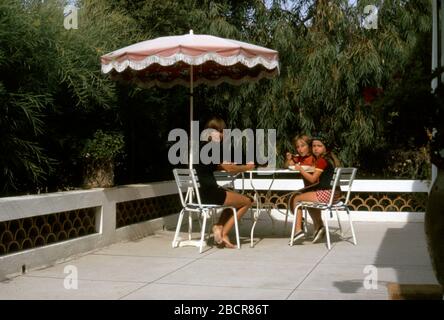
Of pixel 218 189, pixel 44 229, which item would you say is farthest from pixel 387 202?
pixel 44 229

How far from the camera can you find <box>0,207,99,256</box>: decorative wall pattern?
6.03 metres

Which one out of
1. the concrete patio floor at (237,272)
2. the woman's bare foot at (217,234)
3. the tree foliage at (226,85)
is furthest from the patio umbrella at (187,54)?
the concrete patio floor at (237,272)

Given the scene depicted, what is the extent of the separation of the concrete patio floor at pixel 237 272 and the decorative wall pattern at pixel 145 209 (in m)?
0.37

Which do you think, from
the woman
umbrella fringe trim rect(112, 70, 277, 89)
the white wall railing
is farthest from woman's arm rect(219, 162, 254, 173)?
umbrella fringe trim rect(112, 70, 277, 89)

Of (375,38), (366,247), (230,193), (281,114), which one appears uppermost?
(375,38)

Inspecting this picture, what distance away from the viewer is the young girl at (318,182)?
776cm

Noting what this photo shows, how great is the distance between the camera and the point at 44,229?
6625 millimetres

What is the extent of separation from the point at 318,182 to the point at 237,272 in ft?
7.18

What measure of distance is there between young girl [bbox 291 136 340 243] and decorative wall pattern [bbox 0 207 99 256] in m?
2.47

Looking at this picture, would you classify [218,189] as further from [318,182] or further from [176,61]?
[176,61]
